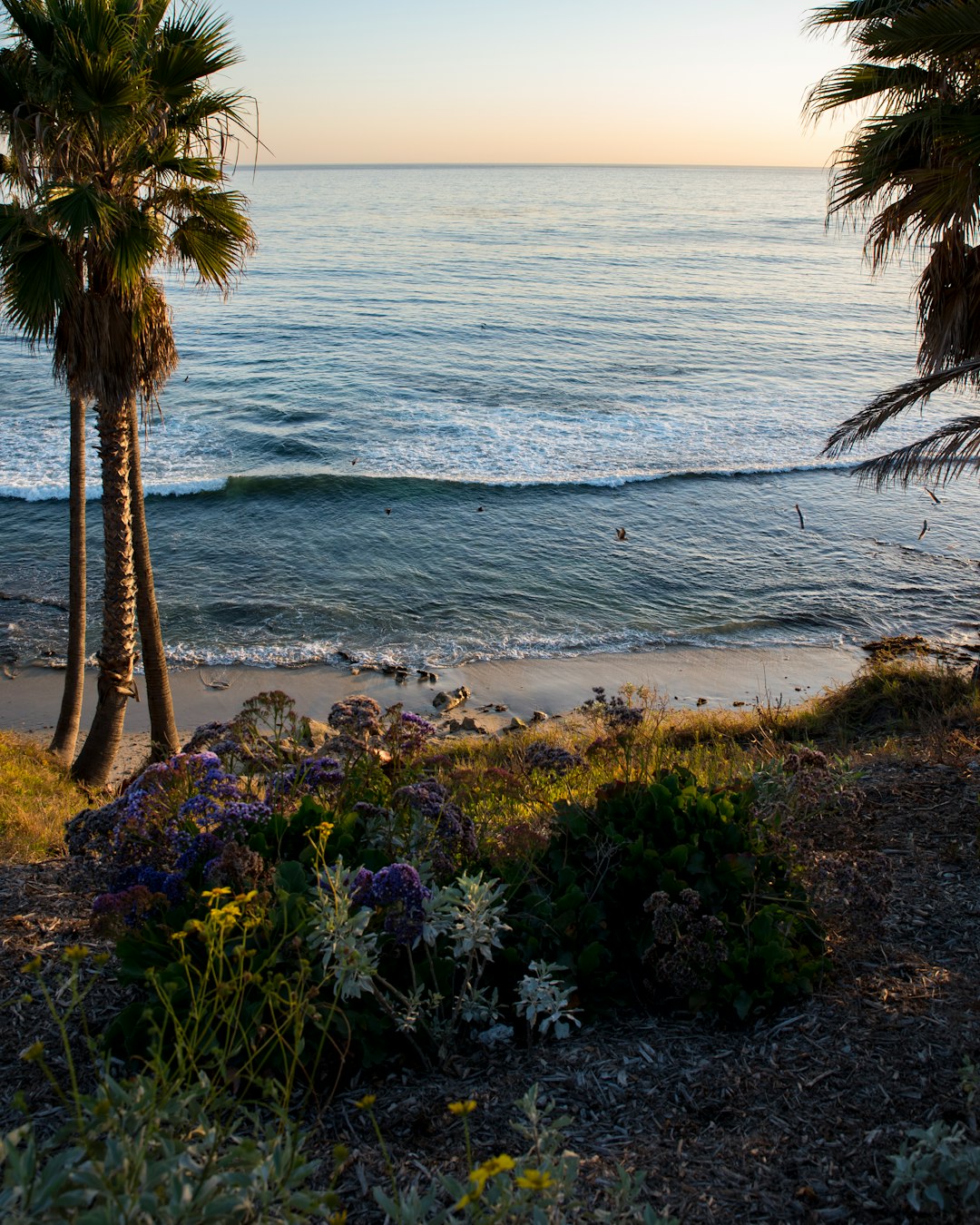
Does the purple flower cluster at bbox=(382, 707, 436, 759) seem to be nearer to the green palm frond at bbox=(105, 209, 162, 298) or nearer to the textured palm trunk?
the green palm frond at bbox=(105, 209, 162, 298)

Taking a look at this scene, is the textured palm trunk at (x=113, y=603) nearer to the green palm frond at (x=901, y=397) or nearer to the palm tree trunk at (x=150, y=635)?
the palm tree trunk at (x=150, y=635)

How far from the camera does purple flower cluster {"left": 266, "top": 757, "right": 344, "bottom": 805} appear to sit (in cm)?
461

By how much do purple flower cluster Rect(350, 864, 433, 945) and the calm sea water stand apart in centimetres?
1252

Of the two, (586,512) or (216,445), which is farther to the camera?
(216,445)

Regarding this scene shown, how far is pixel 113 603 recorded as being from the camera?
1069 centimetres

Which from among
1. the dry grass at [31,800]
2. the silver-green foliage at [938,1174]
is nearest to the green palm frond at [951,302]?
the silver-green foliage at [938,1174]

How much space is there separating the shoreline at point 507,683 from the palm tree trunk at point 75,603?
63.7 inches

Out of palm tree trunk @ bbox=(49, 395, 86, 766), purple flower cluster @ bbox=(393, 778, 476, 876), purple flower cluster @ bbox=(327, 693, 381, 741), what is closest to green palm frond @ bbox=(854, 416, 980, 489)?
purple flower cluster @ bbox=(327, 693, 381, 741)

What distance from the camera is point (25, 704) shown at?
14320 millimetres

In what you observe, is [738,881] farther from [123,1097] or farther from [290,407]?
[290,407]

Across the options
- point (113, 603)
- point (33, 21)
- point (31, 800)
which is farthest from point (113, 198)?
point (31, 800)

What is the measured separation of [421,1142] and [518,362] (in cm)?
3601

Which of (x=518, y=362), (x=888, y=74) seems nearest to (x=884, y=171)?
(x=888, y=74)

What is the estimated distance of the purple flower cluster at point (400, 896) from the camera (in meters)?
3.54
